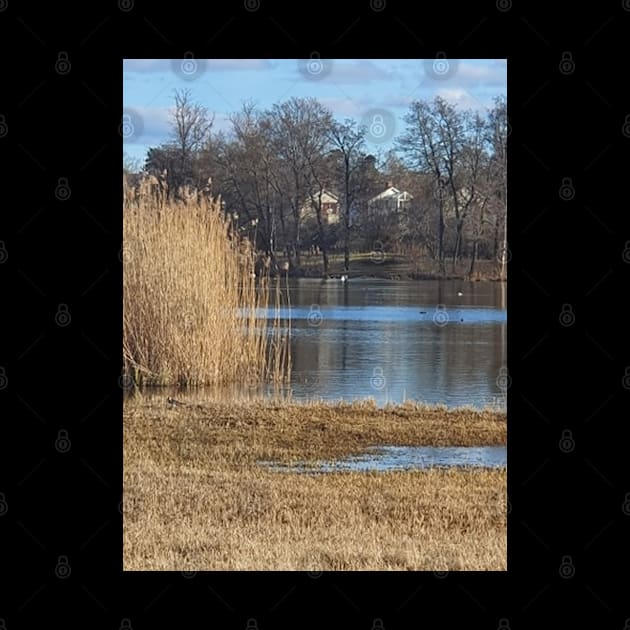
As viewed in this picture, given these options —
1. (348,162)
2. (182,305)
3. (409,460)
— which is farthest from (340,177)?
(409,460)

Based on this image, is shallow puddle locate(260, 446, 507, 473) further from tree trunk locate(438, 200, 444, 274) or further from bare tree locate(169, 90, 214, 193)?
tree trunk locate(438, 200, 444, 274)

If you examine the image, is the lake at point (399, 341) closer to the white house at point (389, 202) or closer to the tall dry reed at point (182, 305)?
the tall dry reed at point (182, 305)

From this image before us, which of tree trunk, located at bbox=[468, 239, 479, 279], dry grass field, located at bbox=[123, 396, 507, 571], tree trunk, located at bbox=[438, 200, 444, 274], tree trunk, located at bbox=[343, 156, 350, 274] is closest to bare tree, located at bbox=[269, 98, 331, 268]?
tree trunk, located at bbox=[343, 156, 350, 274]

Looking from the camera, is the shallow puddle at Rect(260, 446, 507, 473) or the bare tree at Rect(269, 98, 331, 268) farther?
the bare tree at Rect(269, 98, 331, 268)

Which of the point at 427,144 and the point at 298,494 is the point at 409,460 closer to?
the point at 298,494
